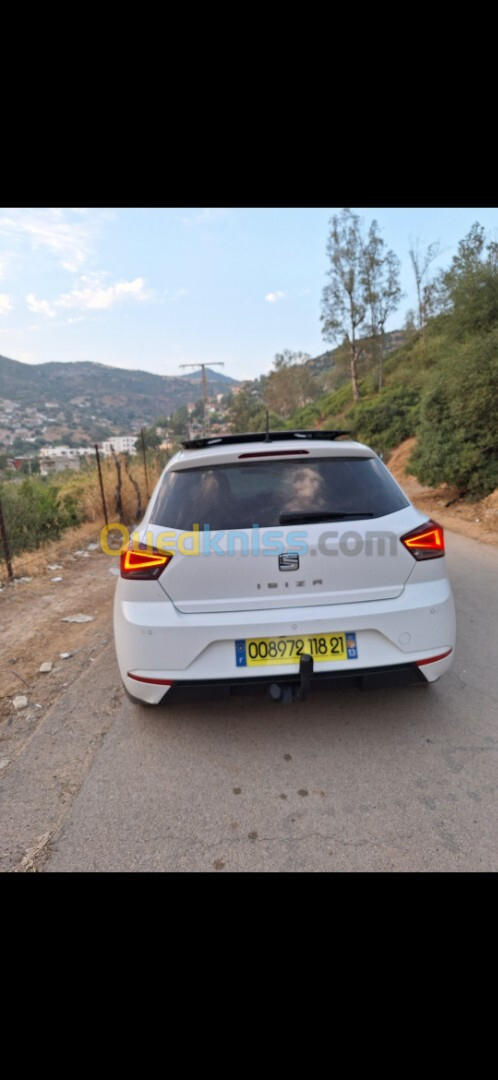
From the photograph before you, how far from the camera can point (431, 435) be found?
32.1ft

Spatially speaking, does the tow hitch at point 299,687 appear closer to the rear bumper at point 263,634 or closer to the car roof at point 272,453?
the rear bumper at point 263,634

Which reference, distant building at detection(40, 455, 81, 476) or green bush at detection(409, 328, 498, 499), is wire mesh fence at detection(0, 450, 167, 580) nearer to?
distant building at detection(40, 455, 81, 476)

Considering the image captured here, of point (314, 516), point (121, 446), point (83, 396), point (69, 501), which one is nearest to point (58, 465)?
point (121, 446)

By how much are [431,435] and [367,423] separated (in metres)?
14.3

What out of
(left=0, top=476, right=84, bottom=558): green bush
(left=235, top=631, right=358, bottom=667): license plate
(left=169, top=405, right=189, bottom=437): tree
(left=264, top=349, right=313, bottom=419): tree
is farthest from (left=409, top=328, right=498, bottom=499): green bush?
(left=264, top=349, right=313, bottom=419): tree

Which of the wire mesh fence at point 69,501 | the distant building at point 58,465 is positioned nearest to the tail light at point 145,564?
the wire mesh fence at point 69,501

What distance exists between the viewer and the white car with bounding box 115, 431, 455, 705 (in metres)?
2.15

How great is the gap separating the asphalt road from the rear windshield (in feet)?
3.88

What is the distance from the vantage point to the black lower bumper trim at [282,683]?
7.05 ft

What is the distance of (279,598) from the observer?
7.11ft

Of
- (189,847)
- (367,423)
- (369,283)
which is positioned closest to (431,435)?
(189,847)

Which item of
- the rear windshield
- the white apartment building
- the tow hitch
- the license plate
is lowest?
the tow hitch

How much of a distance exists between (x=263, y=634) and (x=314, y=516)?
618 mm
